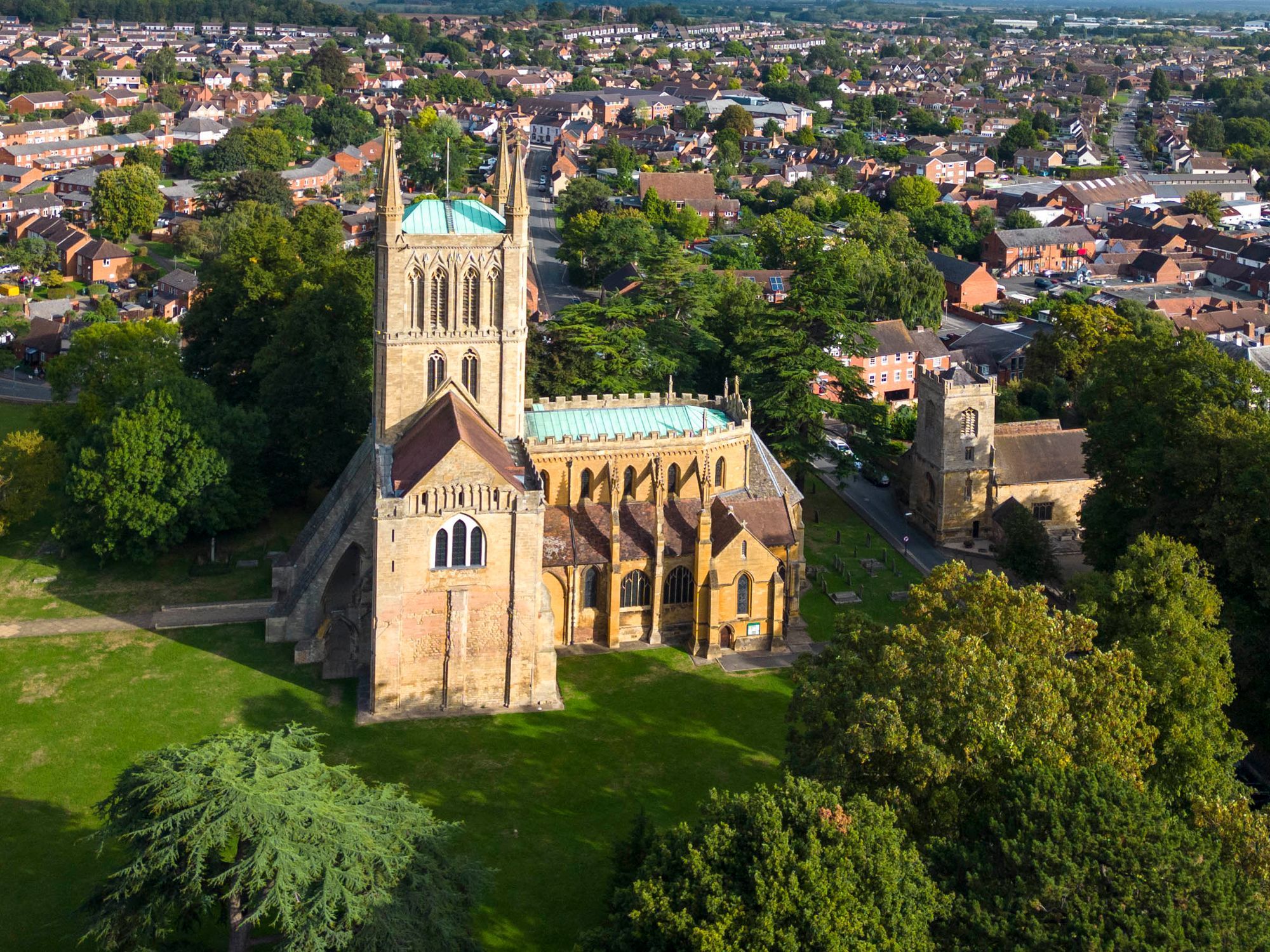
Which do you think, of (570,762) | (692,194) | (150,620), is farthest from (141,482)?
(692,194)

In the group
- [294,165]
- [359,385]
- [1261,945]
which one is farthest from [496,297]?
[294,165]

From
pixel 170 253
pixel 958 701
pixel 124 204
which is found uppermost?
pixel 124 204

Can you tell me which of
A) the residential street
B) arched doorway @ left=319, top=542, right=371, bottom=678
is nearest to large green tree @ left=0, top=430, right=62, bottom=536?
arched doorway @ left=319, top=542, right=371, bottom=678

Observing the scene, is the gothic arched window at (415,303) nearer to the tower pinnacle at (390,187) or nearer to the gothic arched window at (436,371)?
the gothic arched window at (436,371)

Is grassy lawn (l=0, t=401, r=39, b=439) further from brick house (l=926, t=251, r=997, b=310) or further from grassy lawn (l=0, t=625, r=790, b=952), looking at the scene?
brick house (l=926, t=251, r=997, b=310)

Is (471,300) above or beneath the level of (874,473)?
above

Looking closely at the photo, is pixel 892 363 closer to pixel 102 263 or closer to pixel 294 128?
pixel 102 263
